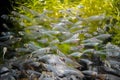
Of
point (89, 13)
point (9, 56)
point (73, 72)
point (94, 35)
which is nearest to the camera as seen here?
point (73, 72)

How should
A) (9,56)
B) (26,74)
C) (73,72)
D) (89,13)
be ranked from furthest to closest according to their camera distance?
(89,13), (9,56), (26,74), (73,72)

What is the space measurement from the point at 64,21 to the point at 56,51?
1.64 ft

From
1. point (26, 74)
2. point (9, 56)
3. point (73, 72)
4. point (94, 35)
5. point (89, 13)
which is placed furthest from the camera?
point (89, 13)

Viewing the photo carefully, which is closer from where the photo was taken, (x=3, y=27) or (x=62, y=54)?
(x=62, y=54)

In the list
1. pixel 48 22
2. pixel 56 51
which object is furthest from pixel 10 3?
pixel 56 51

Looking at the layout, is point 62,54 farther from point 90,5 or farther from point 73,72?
point 90,5

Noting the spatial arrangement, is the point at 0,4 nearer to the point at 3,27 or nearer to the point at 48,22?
the point at 3,27

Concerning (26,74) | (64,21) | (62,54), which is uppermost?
(64,21)

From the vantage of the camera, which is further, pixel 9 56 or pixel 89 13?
pixel 89 13

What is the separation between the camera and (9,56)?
3457 millimetres

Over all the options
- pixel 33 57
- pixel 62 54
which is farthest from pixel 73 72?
pixel 33 57

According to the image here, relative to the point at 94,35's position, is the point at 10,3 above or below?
above

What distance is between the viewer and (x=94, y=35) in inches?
149

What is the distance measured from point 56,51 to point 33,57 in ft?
0.87
